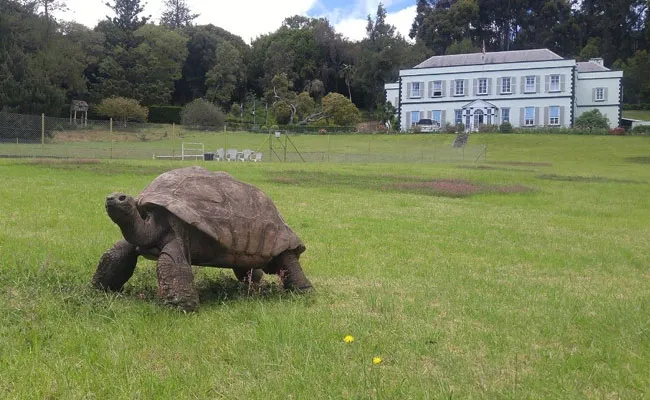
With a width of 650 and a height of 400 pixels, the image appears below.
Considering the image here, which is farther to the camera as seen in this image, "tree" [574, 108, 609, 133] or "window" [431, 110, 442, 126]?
"window" [431, 110, 442, 126]

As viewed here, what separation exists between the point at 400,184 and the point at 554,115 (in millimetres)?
52275

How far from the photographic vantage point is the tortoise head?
4.56 meters

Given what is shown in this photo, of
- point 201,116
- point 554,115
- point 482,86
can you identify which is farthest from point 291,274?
point 482,86

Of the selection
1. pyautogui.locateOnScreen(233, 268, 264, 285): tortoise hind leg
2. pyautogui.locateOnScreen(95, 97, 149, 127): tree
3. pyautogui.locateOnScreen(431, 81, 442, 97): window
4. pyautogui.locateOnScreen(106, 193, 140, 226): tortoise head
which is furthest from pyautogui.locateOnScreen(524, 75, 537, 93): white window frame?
pyautogui.locateOnScreen(106, 193, 140, 226): tortoise head

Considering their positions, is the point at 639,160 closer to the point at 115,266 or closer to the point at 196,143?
the point at 196,143

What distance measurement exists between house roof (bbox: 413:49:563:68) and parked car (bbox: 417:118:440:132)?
25.0 ft

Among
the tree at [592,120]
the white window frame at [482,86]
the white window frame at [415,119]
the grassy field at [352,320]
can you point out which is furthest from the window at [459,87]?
the grassy field at [352,320]

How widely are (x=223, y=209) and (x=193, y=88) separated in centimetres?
8399

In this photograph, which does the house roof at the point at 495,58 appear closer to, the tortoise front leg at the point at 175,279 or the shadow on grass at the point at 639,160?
the shadow on grass at the point at 639,160

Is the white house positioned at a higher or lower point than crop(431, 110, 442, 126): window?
higher

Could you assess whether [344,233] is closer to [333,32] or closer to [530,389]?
[530,389]

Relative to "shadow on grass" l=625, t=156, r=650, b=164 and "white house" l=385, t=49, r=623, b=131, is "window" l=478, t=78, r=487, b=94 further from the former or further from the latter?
"shadow on grass" l=625, t=156, r=650, b=164

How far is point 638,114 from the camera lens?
82.6m

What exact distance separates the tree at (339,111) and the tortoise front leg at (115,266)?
68.5 metres
